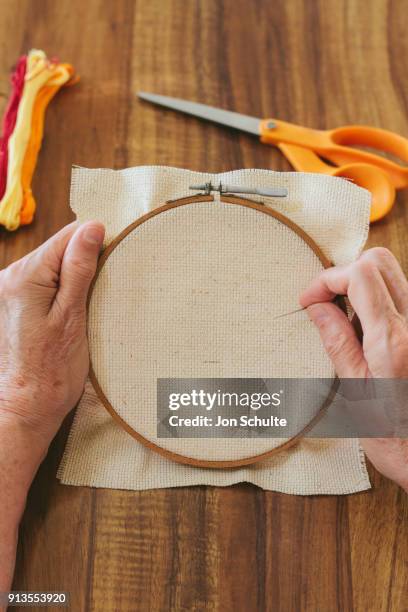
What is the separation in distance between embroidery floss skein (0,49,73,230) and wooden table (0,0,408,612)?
0.02 meters

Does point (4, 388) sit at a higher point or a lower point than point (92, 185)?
lower

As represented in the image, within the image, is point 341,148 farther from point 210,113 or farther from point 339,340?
point 339,340

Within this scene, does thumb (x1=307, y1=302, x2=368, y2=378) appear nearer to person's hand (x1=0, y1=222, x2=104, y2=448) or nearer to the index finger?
the index finger

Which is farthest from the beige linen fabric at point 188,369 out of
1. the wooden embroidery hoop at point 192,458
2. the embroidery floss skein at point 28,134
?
the embroidery floss skein at point 28,134

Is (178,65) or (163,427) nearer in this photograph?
(163,427)

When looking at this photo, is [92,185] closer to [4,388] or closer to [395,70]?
[4,388]

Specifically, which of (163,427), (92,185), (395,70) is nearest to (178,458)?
(163,427)

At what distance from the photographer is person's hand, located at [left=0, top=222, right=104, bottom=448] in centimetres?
73

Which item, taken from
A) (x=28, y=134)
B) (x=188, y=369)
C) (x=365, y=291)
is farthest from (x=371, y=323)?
(x=28, y=134)

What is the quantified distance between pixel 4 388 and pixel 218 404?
281mm

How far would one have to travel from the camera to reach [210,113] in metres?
0.97

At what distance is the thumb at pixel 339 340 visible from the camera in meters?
0.71

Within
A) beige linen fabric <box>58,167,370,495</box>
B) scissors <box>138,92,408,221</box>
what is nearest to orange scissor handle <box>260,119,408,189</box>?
scissors <box>138,92,408,221</box>

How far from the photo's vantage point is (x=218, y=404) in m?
0.75
